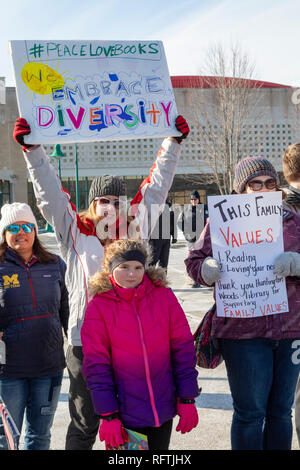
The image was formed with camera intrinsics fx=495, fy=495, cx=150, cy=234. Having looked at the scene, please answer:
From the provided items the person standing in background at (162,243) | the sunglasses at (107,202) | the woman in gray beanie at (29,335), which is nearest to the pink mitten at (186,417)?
the woman in gray beanie at (29,335)

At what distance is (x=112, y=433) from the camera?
7.60ft

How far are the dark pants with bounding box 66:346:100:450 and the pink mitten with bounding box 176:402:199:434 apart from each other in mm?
528

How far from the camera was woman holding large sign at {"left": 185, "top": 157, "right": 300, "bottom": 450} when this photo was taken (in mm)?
2674

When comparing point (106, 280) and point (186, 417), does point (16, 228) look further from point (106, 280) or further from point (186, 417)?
point (186, 417)

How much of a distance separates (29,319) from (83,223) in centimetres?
64

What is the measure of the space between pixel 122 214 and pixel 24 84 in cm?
93

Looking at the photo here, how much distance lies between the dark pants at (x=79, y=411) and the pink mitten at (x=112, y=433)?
0.39 m

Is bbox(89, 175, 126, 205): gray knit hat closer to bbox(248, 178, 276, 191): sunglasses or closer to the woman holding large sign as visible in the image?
the woman holding large sign

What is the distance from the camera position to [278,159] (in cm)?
3316

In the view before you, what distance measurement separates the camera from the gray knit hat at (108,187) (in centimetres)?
284

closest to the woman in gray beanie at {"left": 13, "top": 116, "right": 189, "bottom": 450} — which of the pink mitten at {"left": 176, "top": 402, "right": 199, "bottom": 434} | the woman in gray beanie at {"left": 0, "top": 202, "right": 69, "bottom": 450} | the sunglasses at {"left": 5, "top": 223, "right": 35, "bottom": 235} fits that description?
the woman in gray beanie at {"left": 0, "top": 202, "right": 69, "bottom": 450}

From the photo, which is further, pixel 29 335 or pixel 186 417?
pixel 29 335

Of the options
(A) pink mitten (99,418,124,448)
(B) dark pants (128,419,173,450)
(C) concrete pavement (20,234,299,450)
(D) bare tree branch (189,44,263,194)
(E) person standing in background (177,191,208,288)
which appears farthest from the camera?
(D) bare tree branch (189,44,263,194)

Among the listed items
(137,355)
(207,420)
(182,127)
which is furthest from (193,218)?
(137,355)
